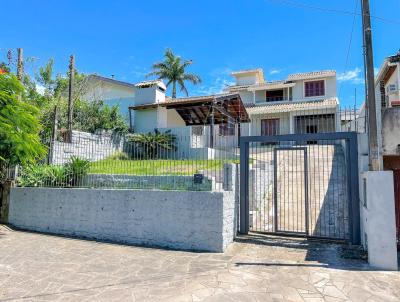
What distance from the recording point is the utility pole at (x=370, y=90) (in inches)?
239

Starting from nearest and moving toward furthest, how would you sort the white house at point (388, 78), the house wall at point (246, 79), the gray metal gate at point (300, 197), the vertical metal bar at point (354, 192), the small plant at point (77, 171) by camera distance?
the vertical metal bar at point (354, 192), the gray metal gate at point (300, 197), the small plant at point (77, 171), the white house at point (388, 78), the house wall at point (246, 79)

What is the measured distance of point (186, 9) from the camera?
11203mm

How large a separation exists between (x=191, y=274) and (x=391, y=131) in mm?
5846

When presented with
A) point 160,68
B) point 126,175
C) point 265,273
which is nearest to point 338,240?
point 265,273

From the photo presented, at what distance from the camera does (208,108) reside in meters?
18.2

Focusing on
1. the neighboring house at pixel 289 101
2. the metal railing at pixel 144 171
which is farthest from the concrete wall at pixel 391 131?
the neighboring house at pixel 289 101

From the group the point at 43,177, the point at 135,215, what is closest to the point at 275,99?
the point at 43,177

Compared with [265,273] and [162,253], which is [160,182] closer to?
[162,253]

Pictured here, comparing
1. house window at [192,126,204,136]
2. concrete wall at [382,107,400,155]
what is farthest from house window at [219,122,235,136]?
concrete wall at [382,107,400,155]

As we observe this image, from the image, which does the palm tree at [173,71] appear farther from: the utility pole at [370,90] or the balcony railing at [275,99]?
the utility pole at [370,90]

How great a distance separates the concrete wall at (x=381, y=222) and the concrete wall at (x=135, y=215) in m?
3.08

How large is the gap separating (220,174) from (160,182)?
66.8 inches

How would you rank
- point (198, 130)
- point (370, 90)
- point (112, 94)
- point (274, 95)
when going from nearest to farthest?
point (370, 90) → point (198, 130) → point (274, 95) → point (112, 94)

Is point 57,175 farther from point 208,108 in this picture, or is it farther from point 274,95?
point 274,95
